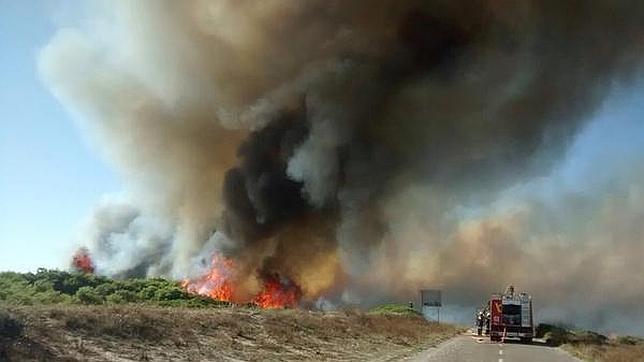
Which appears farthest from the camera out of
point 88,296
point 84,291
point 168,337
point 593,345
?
point 593,345

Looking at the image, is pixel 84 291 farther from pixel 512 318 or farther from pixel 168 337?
pixel 512 318

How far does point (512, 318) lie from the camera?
52.3m

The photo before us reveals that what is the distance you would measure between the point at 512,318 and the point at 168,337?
35.3 m

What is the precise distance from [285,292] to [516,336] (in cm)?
2101

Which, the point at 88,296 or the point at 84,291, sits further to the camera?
the point at 84,291

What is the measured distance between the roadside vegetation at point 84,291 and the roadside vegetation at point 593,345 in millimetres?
21804

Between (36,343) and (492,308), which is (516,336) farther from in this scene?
(36,343)

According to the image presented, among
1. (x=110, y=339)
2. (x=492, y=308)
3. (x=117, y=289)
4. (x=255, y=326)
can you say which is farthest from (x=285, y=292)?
(x=110, y=339)

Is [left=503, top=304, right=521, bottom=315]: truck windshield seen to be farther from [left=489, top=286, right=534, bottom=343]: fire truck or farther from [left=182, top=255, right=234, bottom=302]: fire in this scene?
[left=182, top=255, right=234, bottom=302]: fire

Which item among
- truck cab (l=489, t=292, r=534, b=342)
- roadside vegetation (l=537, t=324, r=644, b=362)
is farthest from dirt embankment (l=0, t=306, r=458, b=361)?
truck cab (l=489, t=292, r=534, b=342)

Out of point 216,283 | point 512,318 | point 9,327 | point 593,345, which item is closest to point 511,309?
point 512,318

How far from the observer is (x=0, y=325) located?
1705 cm

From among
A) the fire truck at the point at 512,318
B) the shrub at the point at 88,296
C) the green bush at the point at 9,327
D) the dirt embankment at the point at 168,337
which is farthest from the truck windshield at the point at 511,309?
the green bush at the point at 9,327

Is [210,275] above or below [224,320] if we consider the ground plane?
above
